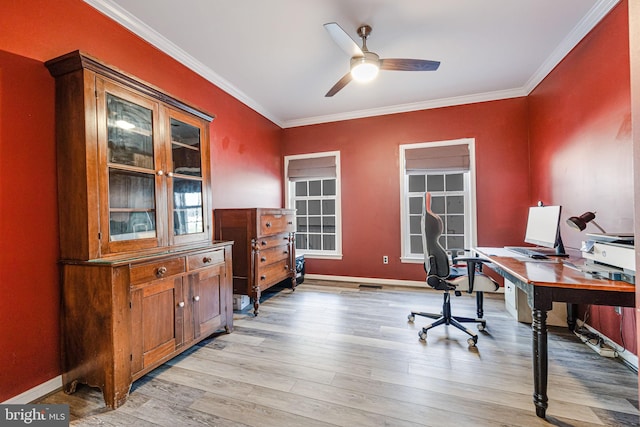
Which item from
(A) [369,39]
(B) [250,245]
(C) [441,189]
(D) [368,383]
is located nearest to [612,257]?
(D) [368,383]

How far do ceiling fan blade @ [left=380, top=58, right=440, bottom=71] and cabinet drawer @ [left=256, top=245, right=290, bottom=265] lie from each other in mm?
2293

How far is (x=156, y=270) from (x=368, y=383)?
1617 mm

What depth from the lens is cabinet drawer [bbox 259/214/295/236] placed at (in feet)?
10.3

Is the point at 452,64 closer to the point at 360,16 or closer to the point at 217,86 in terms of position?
the point at 360,16

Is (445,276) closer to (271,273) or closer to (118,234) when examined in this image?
(271,273)

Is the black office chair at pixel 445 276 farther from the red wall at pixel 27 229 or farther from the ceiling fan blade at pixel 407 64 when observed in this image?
the red wall at pixel 27 229

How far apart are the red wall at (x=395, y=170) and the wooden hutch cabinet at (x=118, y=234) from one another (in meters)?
2.57

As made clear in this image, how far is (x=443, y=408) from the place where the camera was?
154 centimetres

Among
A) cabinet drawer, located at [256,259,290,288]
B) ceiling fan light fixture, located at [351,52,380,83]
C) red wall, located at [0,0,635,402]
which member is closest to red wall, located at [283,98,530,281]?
red wall, located at [0,0,635,402]

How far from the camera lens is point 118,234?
1.76 metres

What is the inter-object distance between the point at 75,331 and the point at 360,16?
3029 millimetres

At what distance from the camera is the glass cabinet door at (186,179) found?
7.14ft

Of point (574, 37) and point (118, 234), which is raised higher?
point (574, 37)

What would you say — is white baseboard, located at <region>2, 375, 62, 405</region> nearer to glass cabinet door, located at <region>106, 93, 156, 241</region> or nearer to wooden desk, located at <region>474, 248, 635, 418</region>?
glass cabinet door, located at <region>106, 93, 156, 241</region>
